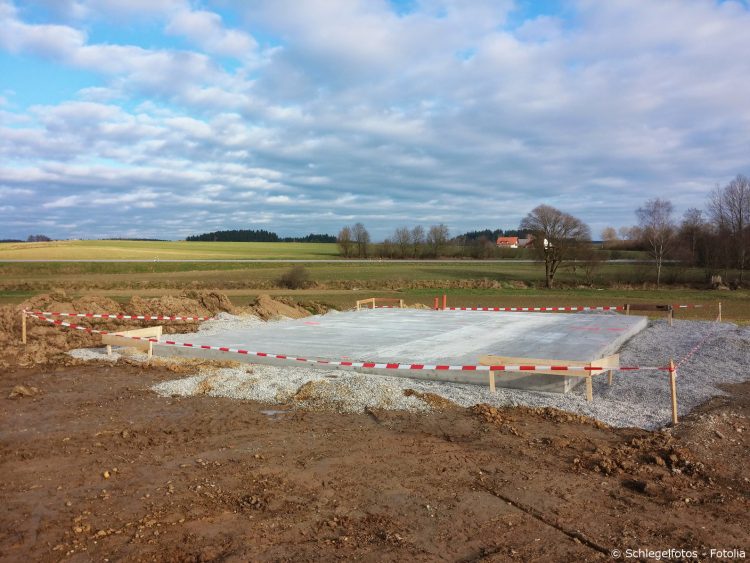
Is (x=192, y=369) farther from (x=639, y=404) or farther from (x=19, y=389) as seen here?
(x=639, y=404)

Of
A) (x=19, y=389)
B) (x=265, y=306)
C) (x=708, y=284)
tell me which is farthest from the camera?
(x=708, y=284)

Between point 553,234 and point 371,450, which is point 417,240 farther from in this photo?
point 371,450

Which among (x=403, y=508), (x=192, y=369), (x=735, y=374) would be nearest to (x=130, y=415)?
(x=192, y=369)

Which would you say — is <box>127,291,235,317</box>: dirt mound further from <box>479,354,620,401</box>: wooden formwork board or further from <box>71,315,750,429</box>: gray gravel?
<box>479,354,620,401</box>: wooden formwork board

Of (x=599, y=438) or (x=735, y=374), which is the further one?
(x=735, y=374)

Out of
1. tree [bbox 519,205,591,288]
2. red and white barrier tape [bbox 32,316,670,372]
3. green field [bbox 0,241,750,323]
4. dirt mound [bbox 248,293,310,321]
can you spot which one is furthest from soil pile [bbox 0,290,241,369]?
tree [bbox 519,205,591,288]

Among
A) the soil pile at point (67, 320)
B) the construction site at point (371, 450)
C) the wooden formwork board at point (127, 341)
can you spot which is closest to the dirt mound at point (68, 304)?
the soil pile at point (67, 320)

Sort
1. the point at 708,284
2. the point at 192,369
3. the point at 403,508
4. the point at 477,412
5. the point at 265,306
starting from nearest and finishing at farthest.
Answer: the point at 403,508, the point at 477,412, the point at 192,369, the point at 265,306, the point at 708,284

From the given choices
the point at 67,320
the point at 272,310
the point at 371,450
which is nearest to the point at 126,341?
the point at 67,320

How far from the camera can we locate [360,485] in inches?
230

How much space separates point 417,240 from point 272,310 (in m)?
68.1

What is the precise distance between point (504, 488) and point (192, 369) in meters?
8.23

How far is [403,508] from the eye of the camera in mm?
5301

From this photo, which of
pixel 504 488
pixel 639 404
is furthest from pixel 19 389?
pixel 639 404
